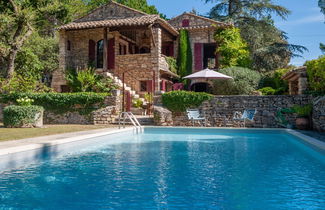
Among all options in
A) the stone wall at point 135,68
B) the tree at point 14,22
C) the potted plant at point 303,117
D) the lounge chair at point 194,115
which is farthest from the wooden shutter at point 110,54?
the potted plant at point 303,117

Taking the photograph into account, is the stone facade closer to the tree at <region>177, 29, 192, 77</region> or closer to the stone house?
the stone house

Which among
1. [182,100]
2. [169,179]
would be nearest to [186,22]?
[182,100]

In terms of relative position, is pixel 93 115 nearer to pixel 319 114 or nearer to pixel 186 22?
pixel 319 114

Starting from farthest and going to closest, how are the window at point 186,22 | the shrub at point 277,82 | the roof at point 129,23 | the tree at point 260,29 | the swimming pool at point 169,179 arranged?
1. the tree at point 260,29
2. the window at point 186,22
3. the shrub at point 277,82
4. the roof at point 129,23
5. the swimming pool at point 169,179

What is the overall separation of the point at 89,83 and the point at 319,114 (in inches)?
458

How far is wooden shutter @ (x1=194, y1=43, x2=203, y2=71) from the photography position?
68.6 feet

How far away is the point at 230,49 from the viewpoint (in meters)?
19.7

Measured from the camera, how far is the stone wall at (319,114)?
11.0 metres

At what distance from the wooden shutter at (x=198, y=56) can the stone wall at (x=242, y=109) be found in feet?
23.3

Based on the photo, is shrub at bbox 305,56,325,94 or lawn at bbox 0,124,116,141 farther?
shrub at bbox 305,56,325,94

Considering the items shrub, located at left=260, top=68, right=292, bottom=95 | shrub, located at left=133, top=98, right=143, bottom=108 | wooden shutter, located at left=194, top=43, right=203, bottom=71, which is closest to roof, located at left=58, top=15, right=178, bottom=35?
wooden shutter, located at left=194, top=43, right=203, bottom=71

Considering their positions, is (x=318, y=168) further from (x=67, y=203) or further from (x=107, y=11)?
(x=107, y=11)

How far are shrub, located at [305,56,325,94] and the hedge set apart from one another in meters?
9.25

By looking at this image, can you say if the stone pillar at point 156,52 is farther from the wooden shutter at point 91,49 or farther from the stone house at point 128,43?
the wooden shutter at point 91,49
